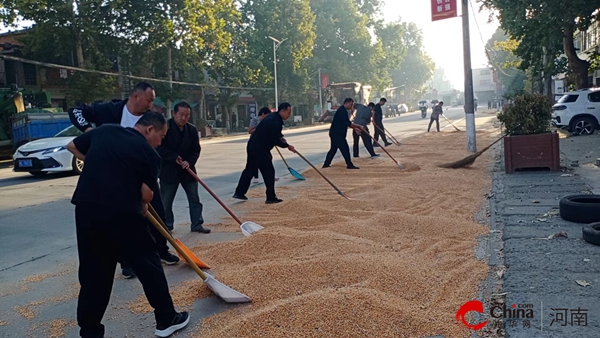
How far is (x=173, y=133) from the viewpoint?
240 inches

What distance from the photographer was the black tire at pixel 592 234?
4.87m

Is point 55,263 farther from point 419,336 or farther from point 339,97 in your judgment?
point 339,97

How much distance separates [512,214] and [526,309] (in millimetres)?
3262

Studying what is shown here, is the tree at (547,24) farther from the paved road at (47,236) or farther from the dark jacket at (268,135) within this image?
the dark jacket at (268,135)

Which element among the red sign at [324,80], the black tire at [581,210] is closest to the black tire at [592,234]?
the black tire at [581,210]

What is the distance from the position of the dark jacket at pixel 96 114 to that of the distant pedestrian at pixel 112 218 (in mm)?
1436

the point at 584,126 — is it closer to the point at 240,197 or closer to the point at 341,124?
the point at 341,124

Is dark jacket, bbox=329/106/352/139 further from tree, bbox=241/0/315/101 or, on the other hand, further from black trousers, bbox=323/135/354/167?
tree, bbox=241/0/315/101

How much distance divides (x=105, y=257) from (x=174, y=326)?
0.67 meters

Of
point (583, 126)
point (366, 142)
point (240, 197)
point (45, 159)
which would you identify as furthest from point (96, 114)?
point (583, 126)

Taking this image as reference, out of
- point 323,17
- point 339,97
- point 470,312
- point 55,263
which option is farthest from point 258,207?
point 323,17

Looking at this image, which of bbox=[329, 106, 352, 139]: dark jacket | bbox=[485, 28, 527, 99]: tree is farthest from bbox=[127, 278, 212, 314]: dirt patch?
bbox=[485, 28, 527, 99]: tree

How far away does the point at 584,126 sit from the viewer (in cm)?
1778

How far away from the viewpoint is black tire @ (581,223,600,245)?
4.87 meters
